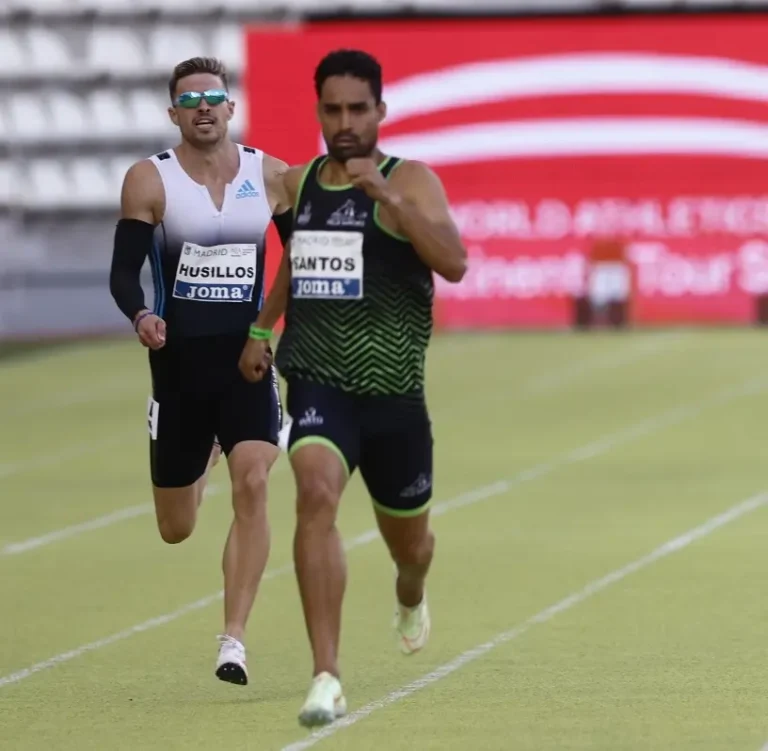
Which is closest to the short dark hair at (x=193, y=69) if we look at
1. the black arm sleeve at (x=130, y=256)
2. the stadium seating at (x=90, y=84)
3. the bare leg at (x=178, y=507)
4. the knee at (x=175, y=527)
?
the black arm sleeve at (x=130, y=256)

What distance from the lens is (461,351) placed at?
88.8ft

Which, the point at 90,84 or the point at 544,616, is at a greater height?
the point at 90,84

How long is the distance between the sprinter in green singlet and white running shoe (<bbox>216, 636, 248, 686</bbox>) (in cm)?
62

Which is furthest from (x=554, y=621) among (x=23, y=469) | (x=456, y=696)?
(x=23, y=469)

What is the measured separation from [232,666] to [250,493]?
710 mm

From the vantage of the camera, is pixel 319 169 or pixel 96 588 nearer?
pixel 319 169

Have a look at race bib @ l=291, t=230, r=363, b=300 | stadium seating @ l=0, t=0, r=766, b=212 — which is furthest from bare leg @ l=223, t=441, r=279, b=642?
stadium seating @ l=0, t=0, r=766, b=212

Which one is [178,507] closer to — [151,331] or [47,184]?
[151,331]

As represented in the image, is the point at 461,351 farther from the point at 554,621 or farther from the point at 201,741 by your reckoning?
the point at 201,741

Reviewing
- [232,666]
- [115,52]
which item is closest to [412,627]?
[232,666]

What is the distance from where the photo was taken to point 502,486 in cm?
1455

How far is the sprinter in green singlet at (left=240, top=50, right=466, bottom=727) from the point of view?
6.84 m

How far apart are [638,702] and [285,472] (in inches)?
337

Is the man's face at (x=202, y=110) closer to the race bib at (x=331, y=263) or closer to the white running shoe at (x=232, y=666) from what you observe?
the race bib at (x=331, y=263)
